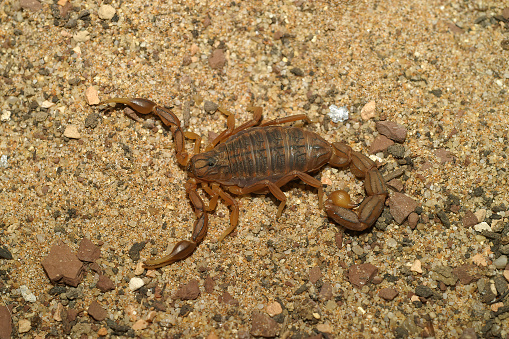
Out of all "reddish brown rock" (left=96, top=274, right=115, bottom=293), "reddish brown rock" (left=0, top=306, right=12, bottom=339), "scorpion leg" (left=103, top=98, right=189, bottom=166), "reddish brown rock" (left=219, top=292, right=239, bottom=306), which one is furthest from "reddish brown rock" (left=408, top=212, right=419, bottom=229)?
"reddish brown rock" (left=0, top=306, right=12, bottom=339)

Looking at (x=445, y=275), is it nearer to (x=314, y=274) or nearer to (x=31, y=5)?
(x=314, y=274)

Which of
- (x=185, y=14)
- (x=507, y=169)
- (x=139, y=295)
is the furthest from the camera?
(x=185, y=14)

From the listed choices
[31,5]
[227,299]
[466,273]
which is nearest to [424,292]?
[466,273]

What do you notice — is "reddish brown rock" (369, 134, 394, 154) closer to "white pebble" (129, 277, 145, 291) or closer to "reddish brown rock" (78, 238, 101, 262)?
"white pebble" (129, 277, 145, 291)

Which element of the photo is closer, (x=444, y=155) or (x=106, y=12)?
(x=444, y=155)

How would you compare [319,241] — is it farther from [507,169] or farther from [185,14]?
[185,14]

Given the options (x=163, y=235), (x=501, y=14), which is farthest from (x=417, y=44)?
(x=163, y=235)
